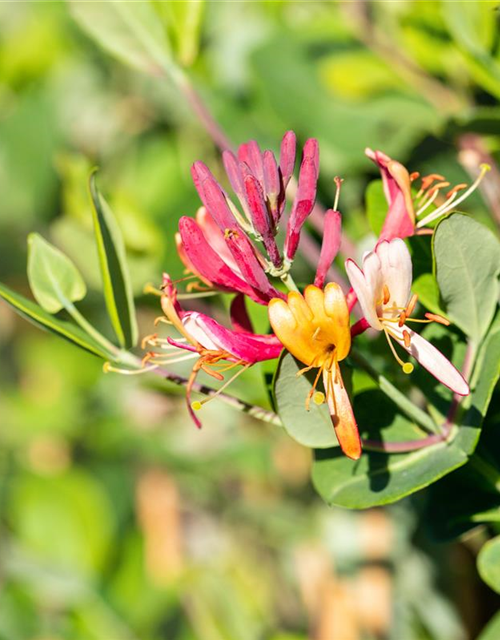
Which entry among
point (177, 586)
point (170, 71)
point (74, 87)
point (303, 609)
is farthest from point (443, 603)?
point (74, 87)

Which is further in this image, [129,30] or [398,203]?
[129,30]

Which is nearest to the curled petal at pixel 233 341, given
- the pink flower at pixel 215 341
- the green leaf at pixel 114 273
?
the pink flower at pixel 215 341

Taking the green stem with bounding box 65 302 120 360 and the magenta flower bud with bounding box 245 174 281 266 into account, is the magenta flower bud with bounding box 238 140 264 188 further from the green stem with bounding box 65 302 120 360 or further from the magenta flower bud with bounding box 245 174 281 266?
the green stem with bounding box 65 302 120 360

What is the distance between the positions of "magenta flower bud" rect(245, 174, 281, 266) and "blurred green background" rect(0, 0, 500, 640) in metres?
0.20

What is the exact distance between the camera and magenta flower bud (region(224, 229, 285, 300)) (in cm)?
43

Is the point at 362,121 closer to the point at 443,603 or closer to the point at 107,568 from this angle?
the point at 443,603

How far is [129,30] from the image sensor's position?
28.2 inches

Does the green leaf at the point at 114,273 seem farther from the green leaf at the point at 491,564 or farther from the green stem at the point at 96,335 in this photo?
the green leaf at the point at 491,564

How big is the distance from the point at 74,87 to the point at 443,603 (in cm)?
107

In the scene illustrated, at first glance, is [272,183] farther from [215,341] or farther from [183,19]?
[183,19]

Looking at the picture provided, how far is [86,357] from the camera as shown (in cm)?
149

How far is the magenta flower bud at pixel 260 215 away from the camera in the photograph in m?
0.43

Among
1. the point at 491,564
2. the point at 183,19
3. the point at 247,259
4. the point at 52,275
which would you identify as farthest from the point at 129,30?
the point at 491,564

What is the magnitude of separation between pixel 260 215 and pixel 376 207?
14 cm
